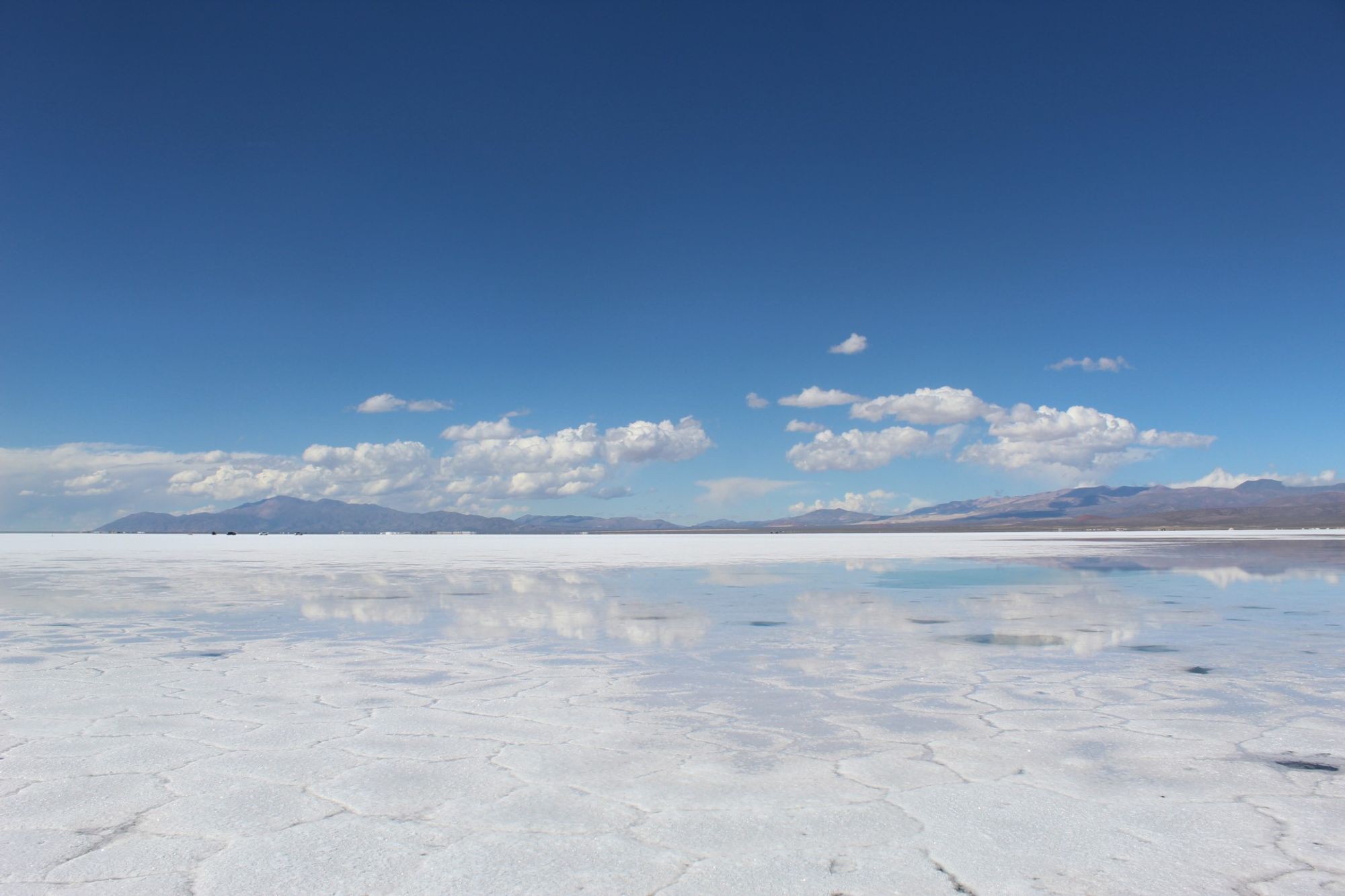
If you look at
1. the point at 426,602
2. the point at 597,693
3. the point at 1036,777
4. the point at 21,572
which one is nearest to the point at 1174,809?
the point at 1036,777

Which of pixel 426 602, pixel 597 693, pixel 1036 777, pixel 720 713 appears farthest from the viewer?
pixel 426 602

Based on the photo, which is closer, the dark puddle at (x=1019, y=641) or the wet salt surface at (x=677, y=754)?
the wet salt surface at (x=677, y=754)

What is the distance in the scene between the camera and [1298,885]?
10.2 feet

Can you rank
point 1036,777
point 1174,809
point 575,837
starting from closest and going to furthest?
1. point 575,837
2. point 1174,809
3. point 1036,777

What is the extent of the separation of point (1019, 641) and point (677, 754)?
18.6 feet

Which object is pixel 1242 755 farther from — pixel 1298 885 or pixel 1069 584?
pixel 1069 584

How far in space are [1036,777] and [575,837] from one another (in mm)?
2415

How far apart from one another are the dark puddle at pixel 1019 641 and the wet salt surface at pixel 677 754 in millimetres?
97

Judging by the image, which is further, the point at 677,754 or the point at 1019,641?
the point at 1019,641

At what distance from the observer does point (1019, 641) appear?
9.23 metres

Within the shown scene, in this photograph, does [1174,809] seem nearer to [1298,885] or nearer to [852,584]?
[1298,885]

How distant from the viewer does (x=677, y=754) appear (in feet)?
16.1

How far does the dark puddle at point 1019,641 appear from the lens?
8930mm

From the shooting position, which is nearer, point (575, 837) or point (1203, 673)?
point (575, 837)
